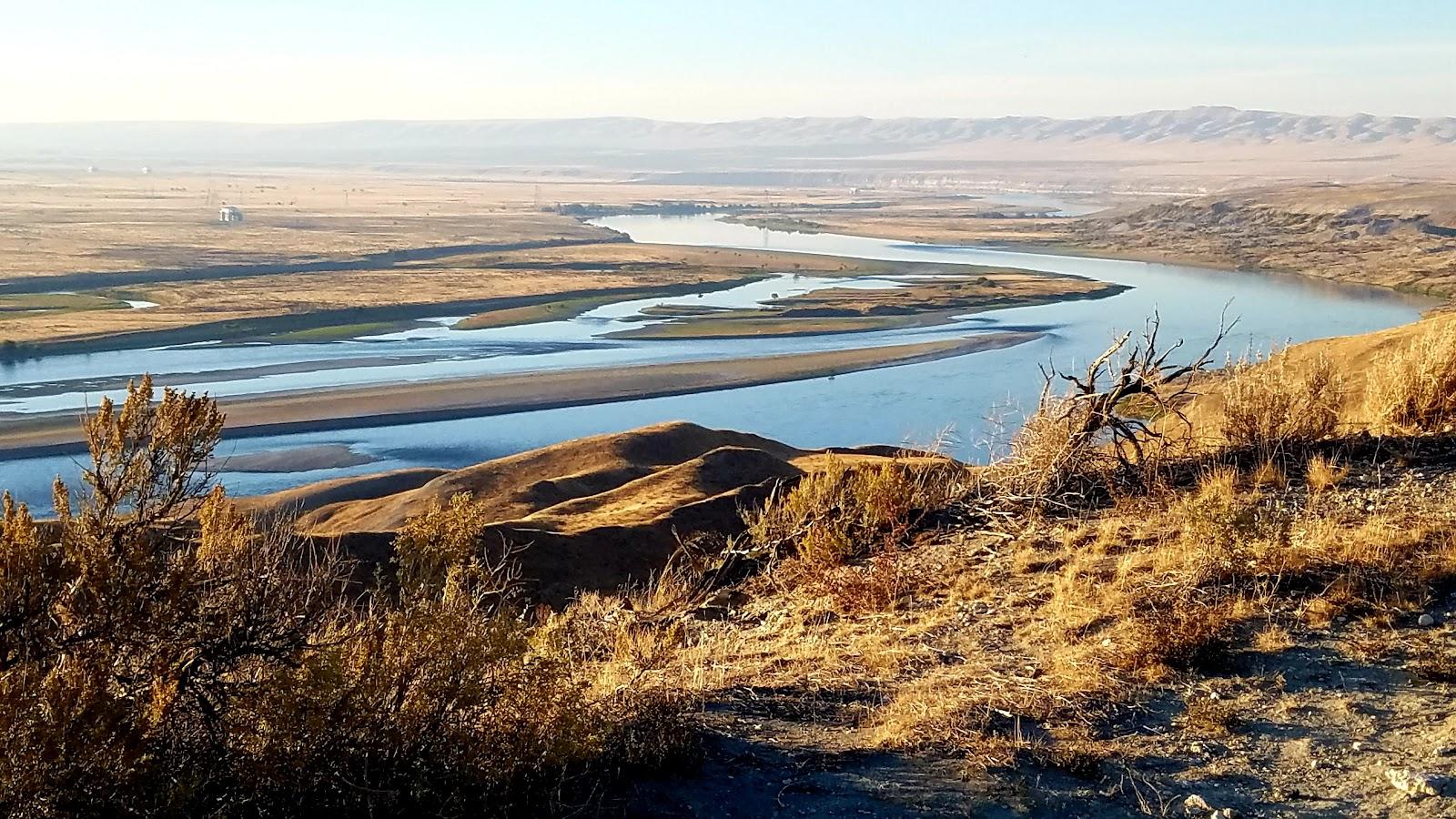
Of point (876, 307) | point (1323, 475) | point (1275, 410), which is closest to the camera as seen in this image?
point (1323, 475)

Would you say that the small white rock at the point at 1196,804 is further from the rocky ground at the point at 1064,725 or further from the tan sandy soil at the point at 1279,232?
the tan sandy soil at the point at 1279,232

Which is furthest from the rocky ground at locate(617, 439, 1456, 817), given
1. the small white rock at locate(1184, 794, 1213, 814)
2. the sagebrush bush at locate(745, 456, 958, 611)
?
the sagebrush bush at locate(745, 456, 958, 611)

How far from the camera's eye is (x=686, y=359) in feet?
123

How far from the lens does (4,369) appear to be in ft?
112

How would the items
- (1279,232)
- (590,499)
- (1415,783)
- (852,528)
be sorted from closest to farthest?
1. (1415,783)
2. (852,528)
3. (590,499)
4. (1279,232)

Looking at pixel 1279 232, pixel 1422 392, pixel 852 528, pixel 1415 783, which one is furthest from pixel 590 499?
pixel 1279 232

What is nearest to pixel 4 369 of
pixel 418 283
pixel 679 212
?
pixel 418 283

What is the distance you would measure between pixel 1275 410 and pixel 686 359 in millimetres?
28460

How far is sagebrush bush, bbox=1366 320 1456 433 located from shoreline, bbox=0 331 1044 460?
23.5 meters

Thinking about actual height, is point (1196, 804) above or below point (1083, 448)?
below

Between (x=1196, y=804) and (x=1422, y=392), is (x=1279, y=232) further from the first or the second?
(x=1196, y=804)

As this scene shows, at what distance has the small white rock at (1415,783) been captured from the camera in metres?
4.31

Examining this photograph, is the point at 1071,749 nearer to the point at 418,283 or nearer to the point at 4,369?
the point at 4,369

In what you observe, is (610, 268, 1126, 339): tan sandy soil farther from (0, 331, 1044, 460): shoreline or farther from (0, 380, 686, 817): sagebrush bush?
(0, 380, 686, 817): sagebrush bush
